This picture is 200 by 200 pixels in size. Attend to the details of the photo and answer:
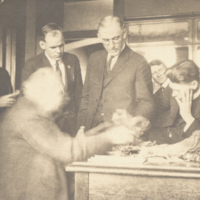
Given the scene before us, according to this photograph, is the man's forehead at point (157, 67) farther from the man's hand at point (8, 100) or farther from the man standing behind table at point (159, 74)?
the man's hand at point (8, 100)

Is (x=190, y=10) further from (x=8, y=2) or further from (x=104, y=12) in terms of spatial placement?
(x=8, y=2)

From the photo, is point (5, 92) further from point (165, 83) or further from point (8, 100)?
point (165, 83)

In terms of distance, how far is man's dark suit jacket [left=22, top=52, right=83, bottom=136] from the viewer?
559 cm

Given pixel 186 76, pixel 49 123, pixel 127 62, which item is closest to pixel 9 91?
pixel 49 123

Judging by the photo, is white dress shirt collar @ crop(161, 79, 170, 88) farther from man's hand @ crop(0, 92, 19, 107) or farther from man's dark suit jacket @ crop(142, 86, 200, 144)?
man's hand @ crop(0, 92, 19, 107)

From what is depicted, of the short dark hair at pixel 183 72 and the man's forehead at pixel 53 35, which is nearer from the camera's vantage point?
the short dark hair at pixel 183 72

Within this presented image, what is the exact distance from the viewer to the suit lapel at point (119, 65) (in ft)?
18.2

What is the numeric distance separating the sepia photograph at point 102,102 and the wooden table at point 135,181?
1 cm

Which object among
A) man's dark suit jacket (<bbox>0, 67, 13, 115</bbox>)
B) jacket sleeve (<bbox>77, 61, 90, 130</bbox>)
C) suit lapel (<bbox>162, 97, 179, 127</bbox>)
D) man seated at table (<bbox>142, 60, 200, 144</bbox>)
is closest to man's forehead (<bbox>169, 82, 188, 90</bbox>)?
man seated at table (<bbox>142, 60, 200, 144</bbox>)

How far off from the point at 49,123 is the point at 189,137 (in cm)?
225

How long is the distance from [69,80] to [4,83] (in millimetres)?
1175

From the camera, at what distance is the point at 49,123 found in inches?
220

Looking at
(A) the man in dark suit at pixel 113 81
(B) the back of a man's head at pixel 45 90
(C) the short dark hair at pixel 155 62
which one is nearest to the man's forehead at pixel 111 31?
(A) the man in dark suit at pixel 113 81

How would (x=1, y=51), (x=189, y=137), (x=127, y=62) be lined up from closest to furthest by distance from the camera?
1. (x=189, y=137)
2. (x=127, y=62)
3. (x=1, y=51)
